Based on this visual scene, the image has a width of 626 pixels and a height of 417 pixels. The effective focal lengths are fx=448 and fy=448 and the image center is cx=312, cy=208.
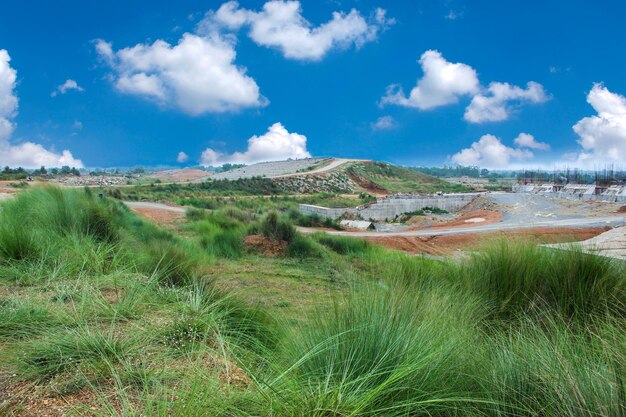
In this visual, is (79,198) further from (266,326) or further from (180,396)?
(180,396)

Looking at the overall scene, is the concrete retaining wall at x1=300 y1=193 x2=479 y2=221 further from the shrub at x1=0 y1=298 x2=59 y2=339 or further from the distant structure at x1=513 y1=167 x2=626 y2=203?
the shrub at x1=0 y1=298 x2=59 y2=339

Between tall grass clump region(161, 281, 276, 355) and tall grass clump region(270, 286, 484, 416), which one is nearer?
tall grass clump region(270, 286, 484, 416)

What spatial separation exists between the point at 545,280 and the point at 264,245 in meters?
9.85

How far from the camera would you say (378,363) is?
2455mm

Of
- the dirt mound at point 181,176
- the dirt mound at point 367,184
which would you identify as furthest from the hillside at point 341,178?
the dirt mound at point 181,176

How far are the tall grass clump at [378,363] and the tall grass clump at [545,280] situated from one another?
1.90 meters

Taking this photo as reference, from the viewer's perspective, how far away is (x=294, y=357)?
9.42ft

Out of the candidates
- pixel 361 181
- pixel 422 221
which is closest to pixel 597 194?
pixel 422 221

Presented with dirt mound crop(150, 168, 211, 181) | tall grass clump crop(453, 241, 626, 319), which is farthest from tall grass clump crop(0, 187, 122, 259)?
dirt mound crop(150, 168, 211, 181)

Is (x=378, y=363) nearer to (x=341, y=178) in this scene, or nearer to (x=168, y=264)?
(x=168, y=264)

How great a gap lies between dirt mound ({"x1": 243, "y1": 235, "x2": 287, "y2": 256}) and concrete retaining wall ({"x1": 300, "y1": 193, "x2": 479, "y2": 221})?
88.1 ft

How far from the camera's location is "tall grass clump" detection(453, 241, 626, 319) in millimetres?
4820

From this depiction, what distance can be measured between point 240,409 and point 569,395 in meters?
1.61

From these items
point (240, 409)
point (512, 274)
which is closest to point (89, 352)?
point (240, 409)
